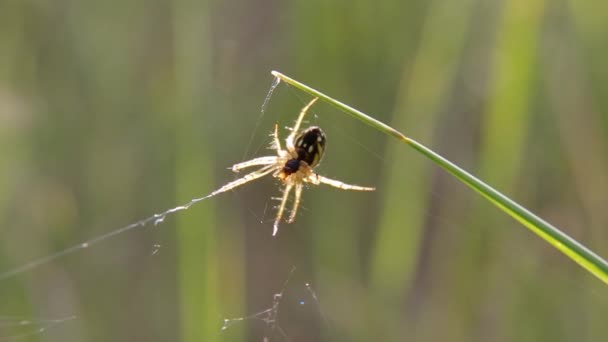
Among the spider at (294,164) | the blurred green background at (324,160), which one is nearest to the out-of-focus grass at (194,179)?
the blurred green background at (324,160)

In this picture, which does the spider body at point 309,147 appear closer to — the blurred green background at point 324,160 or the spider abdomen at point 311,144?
the spider abdomen at point 311,144

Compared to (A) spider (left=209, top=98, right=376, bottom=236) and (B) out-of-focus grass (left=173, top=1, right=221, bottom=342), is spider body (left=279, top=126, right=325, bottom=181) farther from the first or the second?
(B) out-of-focus grass (left=173, top=1, right=221, bottom=342)

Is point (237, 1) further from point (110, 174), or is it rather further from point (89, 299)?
point (89, 299)

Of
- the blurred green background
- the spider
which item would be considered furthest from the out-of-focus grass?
the spider

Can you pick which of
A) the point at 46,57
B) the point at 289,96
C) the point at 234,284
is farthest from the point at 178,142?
the point at 46,57

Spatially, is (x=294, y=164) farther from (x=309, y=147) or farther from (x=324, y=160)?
(x=324, y=160)
